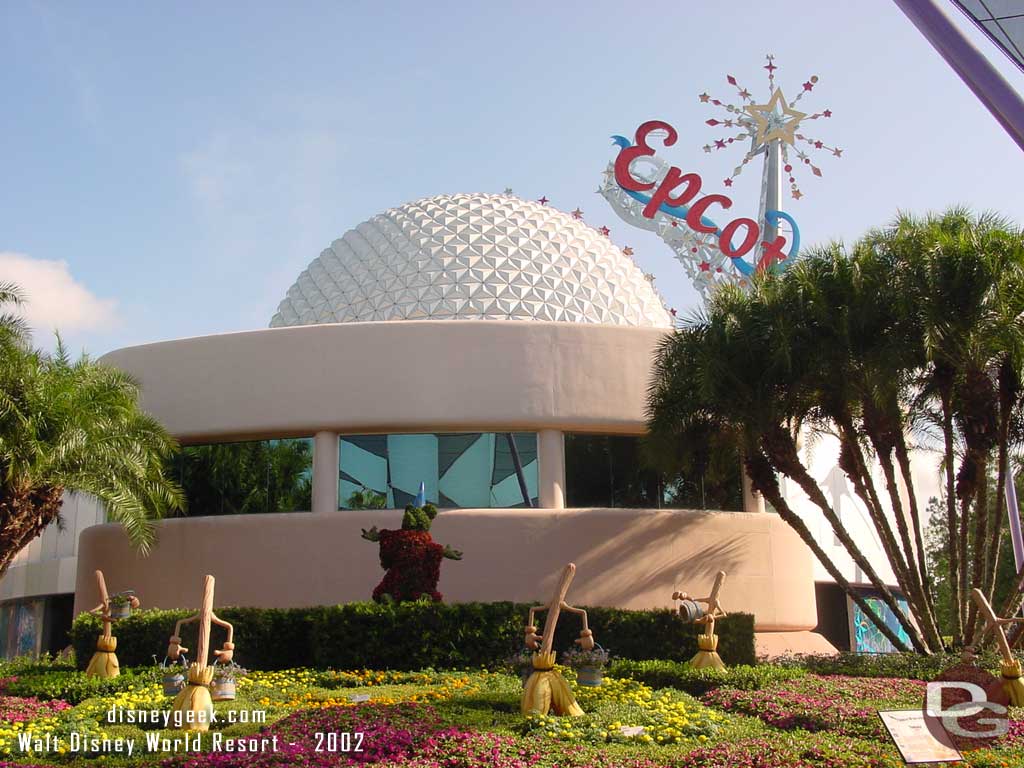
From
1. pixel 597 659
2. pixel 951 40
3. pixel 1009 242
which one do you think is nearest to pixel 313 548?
pixel 597 659

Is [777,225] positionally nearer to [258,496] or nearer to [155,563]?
[258,496]

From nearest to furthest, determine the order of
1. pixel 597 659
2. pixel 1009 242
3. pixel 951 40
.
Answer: pixel 951 40, pixel 597 659, pixel 1009 242

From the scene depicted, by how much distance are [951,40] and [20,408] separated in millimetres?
15350

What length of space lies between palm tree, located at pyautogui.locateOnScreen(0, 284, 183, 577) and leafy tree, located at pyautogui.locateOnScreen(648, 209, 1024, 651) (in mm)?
9668

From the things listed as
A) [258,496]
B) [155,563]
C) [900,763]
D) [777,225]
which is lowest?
[900,763]

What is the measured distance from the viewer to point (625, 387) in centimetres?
2214

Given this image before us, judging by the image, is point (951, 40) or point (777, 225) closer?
point (951, 40)

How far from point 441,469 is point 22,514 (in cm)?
754

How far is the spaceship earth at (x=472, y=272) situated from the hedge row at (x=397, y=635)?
10098 mm

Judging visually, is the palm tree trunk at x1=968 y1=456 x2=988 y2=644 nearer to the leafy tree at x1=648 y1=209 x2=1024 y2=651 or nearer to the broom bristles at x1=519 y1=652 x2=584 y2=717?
the leafy tree at x1=648 y1=209 x2=1024 y2=651

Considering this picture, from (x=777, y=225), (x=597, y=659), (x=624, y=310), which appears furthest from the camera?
(x=777, y=225)

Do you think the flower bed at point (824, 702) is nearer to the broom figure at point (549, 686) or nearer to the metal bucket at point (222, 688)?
the broom figure at point (549, 686)

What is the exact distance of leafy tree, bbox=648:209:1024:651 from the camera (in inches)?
675

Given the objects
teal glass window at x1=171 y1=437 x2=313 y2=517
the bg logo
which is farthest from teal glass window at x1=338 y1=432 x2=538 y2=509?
the bg logo
